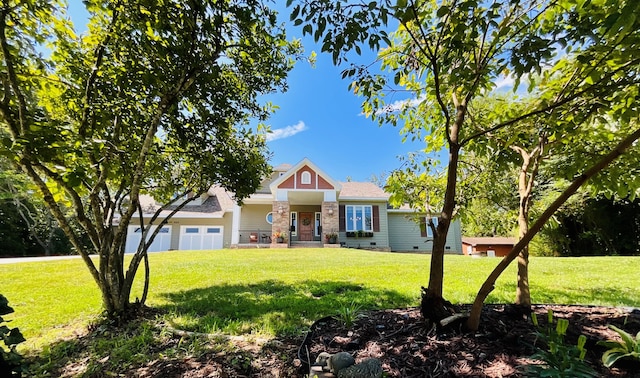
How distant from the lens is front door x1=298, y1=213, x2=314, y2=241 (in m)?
18.6

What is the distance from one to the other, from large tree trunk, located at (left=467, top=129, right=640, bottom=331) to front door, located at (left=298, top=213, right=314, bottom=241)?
16.3 meters

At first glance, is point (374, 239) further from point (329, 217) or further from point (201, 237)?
point (201, 237)

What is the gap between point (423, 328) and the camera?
8.82 feet

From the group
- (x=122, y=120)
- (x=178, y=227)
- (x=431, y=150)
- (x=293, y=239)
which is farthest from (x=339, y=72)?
(x=178, y=227)

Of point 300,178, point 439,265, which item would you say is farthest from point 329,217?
point 439,265

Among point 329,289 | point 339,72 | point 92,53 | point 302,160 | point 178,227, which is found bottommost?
point 329,289

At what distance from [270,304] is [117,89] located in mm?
3623

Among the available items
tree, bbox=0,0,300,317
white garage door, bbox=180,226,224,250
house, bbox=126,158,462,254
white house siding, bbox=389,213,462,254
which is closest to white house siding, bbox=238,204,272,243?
house, bbox=126,158,462,254

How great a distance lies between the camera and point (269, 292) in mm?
5426

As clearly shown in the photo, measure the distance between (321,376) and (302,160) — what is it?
1497 cm

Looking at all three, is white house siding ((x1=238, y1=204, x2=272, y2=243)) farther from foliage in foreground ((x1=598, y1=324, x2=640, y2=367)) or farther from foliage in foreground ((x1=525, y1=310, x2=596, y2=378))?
foliage in foreground ((x1=598, y1=324, x2=640, y2=367))

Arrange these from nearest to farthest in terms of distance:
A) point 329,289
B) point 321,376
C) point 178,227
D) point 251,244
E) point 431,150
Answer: point 321,376, point 431,150, point 329,289, point 251,244, point 178,227

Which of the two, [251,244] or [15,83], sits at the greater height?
[15,83]

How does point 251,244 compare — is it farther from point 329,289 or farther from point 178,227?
point 329,289
